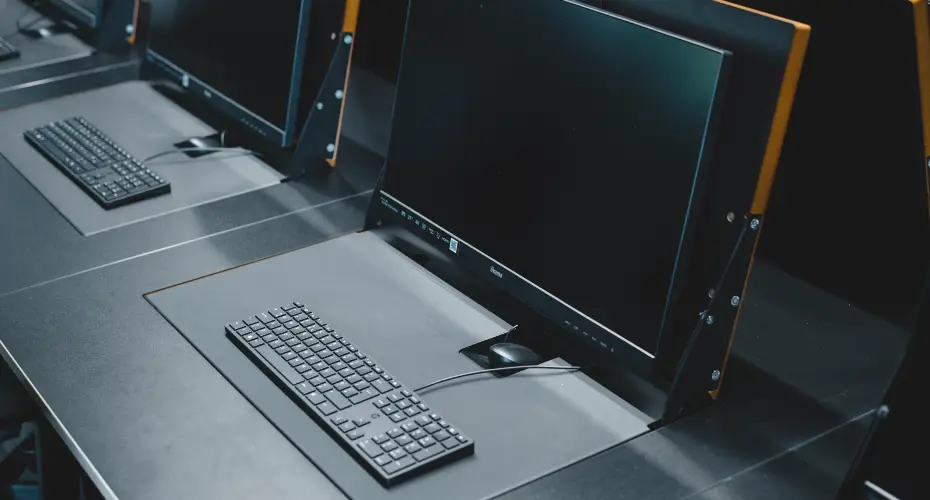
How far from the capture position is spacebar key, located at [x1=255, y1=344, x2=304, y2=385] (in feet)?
4.33

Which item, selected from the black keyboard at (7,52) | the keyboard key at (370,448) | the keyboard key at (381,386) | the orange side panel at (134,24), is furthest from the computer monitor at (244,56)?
the keyboard key at (370,448)

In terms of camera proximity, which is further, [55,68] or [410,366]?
[55,68]

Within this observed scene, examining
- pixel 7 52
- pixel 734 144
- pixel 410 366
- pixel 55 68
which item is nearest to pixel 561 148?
pixel 734 144

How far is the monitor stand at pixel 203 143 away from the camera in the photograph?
1988 millimetres

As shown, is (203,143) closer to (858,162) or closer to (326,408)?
(326,408)

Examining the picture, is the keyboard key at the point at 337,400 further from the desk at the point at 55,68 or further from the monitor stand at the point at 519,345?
the desk at the point at 55,68

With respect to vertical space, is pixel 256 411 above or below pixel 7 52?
below

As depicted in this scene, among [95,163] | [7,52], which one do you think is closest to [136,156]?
[95,163]

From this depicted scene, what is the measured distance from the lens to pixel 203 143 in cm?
202

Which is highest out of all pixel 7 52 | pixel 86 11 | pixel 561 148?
pixel 561 148

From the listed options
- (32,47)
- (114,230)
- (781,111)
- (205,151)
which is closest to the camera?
(781,111)

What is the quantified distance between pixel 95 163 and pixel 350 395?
85cm

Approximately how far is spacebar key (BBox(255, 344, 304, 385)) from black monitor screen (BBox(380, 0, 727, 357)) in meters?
0.30

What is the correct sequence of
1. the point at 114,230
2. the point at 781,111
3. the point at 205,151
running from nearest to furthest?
1. the point at 781,111
2. the point at 114,230
3. the point at 205,151
